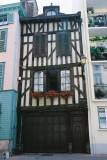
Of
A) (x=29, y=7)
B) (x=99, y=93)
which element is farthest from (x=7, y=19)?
(x=99, y=93)

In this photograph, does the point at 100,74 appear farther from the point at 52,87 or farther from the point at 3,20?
the point at 3,20

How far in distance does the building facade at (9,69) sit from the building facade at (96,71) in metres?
4.38

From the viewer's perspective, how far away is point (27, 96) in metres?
10.1

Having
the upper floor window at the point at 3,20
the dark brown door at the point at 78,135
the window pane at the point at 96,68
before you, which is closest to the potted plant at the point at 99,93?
the window pane at the point at 96,68

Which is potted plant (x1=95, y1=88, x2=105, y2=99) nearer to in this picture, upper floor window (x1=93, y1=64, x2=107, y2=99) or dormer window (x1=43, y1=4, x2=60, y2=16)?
upper floor window (x1=93, y1=64, x2=107, y2=99)

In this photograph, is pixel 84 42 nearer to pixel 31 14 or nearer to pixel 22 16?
pixel 22 16

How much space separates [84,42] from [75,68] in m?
1.77

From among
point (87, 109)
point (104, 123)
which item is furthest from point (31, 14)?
point (104, 123)

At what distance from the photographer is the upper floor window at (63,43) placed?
34.7ft

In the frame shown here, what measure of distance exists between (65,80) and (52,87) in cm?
144

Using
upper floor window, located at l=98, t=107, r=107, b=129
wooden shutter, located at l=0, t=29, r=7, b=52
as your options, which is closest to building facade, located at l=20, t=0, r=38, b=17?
wooden shutter, located at l=0, t=29, r=7, b=52

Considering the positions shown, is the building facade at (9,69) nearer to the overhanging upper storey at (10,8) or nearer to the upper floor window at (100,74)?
the overhanging upper storey at (10,8)

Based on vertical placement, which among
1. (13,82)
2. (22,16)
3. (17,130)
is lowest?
(17,130)

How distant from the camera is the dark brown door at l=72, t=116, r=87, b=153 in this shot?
354 inches
